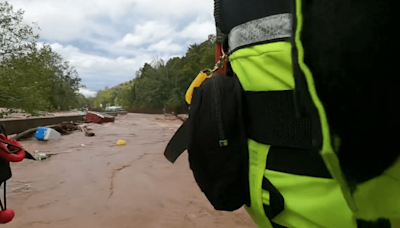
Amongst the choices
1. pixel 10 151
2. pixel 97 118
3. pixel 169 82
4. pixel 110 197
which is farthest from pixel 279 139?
pixel 169 82

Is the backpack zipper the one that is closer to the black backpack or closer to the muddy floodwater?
the black backpack

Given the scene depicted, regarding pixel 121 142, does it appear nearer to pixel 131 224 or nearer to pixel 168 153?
pixel 131 224

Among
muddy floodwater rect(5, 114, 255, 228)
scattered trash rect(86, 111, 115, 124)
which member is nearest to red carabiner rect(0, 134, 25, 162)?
muddy floodwater rect(5, 114, 255, 228)

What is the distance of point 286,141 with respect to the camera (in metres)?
0.66

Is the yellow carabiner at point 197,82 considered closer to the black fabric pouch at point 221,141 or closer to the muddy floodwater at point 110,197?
the black fabric pouch at point 221,141

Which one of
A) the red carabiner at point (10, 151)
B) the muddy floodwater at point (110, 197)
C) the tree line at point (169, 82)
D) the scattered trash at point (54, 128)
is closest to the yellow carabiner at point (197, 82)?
the red carabiner at point (10, 151)

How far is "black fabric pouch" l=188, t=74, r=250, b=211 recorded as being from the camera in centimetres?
73

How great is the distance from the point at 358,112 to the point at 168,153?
2.04 ft

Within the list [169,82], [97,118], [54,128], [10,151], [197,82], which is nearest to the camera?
[197,82]

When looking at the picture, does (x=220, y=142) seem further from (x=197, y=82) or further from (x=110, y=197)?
(x=110, y=197)

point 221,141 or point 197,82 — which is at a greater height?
point 197,82

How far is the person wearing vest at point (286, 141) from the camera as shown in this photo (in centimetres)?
52

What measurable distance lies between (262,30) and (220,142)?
0.27 m

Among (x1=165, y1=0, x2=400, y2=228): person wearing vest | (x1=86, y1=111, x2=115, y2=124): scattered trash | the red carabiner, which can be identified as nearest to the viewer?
(x1=165, y1=0, x2=400, y2=228): person wearing vest
